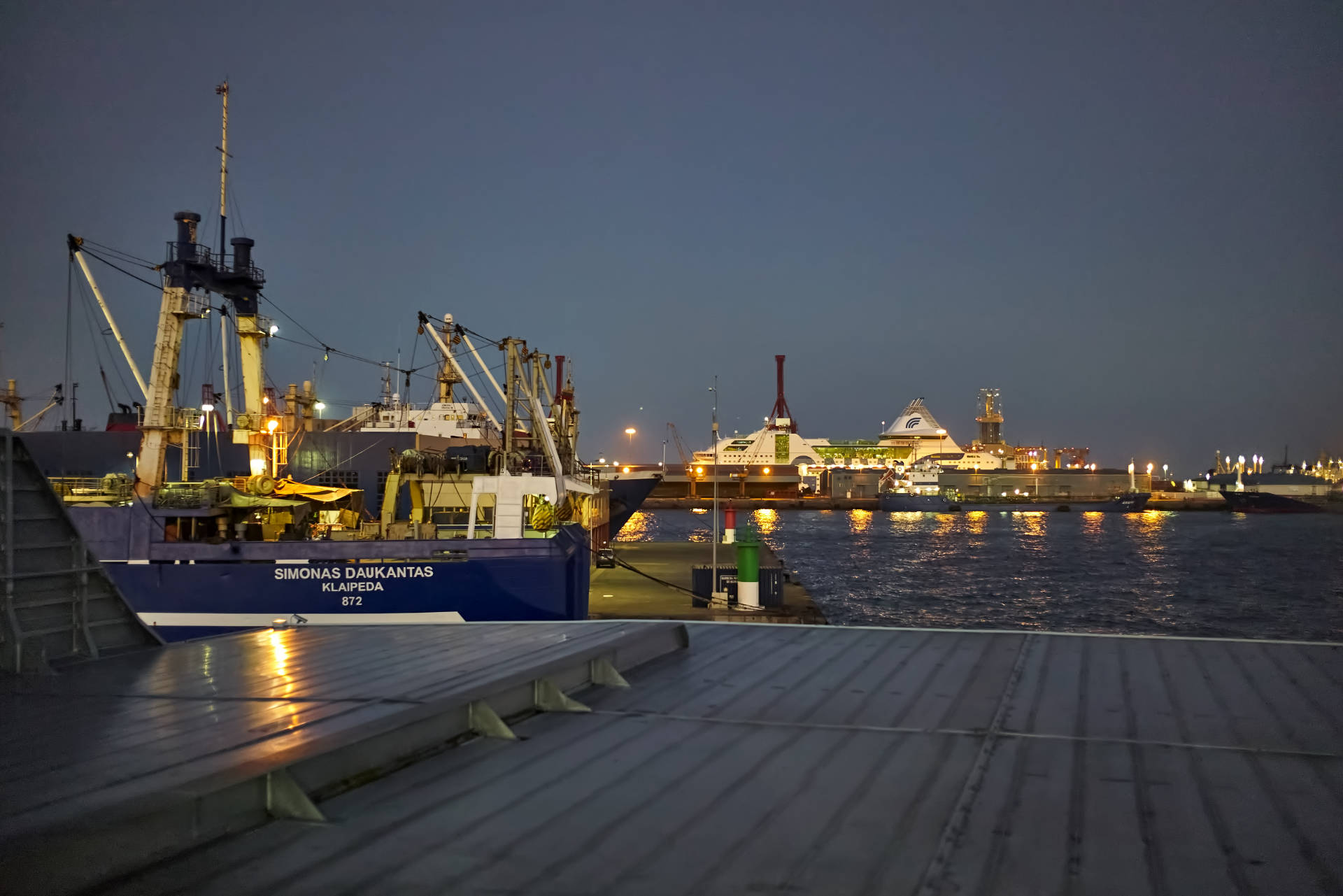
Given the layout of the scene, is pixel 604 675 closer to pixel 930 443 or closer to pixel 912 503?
pixel 912 503

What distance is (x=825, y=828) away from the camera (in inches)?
147

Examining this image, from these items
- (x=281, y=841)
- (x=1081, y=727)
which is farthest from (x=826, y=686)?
(x=281, y=841)

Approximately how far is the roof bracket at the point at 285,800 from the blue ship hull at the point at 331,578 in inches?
506

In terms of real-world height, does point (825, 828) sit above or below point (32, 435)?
below

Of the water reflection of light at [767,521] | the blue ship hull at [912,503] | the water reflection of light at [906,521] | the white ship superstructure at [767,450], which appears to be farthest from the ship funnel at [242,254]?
the white ship superstructure at [767,450]

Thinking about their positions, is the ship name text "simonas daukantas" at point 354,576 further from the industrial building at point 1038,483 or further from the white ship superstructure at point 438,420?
the industrial building at point 1038,483

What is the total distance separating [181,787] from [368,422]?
3570 cm

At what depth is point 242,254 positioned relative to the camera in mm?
21844

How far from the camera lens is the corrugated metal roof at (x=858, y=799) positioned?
3275mm

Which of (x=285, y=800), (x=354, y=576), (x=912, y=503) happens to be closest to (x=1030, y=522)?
(x=912, y=503)

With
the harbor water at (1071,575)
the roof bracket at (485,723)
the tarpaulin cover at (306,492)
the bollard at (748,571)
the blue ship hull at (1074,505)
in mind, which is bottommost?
the harbor water at (1071,575)

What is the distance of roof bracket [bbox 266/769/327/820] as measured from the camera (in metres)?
3.67

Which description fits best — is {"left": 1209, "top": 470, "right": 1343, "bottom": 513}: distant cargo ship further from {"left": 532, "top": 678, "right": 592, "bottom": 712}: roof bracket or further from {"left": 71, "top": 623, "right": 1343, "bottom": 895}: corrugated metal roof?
{"left": 532, "top": 678, "right": 592, "bottom": 712}: roof bracket

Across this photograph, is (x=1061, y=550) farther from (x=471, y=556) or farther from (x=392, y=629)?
(x=392, y=629)
